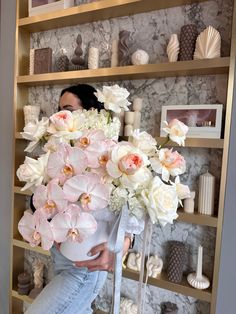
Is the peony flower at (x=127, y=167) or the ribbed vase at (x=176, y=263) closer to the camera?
the peony flower at (x=127, y=167)

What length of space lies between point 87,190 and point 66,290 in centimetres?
50

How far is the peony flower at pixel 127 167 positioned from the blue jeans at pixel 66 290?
450 mm

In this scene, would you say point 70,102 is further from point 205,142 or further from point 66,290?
point 66,290

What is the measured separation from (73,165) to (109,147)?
0.31 feet

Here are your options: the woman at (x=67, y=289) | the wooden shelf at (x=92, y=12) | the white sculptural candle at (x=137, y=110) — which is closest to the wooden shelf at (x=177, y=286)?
the woman at (x=67, y=289)

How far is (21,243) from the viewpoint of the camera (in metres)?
1.83

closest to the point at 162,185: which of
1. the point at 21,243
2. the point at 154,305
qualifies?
the point at 154,305

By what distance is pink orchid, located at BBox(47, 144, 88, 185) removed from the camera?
0.60 metres

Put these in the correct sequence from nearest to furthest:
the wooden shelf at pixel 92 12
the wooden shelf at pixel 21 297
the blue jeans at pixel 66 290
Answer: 1. the blue jeans at pixel 66 290
2. the wooden shelf at pixel 92 12
3. the wooden shelf at pixel 21 297

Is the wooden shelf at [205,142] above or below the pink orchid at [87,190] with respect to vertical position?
above

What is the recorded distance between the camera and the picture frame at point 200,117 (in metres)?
1.27

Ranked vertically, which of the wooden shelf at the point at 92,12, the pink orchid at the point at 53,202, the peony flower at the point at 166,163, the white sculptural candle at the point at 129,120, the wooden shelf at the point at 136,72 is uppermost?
the wooden shelf at the point at 92,12

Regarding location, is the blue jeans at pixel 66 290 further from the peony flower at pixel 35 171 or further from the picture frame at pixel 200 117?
the picture frame at pixel 200 117

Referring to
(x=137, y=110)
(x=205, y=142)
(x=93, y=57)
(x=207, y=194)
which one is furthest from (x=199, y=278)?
(x=93, y=57)
